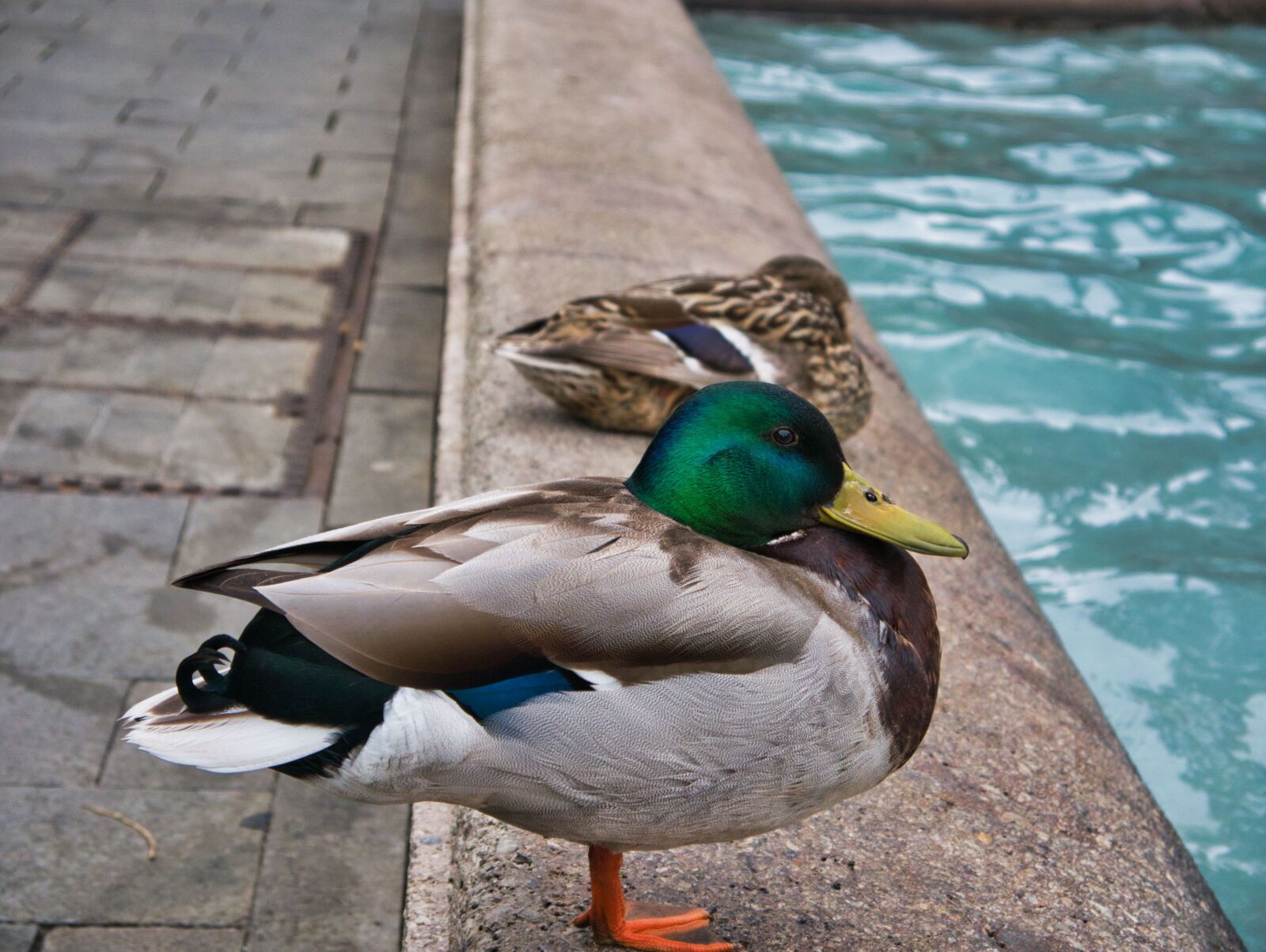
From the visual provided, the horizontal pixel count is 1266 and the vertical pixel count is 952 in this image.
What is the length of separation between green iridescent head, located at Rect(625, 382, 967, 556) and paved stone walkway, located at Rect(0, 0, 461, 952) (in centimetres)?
117

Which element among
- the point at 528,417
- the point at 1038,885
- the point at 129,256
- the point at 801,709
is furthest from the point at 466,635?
the point at 129,256

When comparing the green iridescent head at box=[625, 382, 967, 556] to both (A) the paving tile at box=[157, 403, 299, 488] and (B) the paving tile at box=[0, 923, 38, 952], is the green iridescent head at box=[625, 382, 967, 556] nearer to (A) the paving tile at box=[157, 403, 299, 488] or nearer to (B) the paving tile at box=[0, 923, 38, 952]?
(B) the paving tile at box=[0, 923, 38, 952]

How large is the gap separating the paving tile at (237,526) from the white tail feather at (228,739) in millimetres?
1890

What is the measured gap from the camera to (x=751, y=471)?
1.86 m

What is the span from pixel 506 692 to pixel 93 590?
2.11 meters

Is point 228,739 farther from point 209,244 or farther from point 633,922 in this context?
point 209,244

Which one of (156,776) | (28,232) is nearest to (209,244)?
(28,232)

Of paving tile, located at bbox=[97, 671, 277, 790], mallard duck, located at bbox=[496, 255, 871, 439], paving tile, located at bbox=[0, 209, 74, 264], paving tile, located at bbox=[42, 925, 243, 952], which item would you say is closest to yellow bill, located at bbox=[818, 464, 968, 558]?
mallard duck, located at bbox=[496, 255, 871, 439]

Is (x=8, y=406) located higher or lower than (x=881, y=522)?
lower

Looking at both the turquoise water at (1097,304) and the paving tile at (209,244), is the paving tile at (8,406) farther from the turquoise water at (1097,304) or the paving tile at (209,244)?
the turquoise water at (1097,304)

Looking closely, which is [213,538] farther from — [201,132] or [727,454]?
[201,132]

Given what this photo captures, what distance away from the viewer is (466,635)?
159 cm

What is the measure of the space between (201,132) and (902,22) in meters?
6.22

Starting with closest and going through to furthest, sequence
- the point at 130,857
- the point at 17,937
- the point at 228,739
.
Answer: the point at 228,739
the point at 17,937
the point at 130,857
